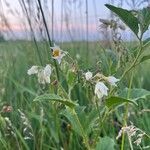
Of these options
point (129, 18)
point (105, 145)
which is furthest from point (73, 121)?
point (129, 18)

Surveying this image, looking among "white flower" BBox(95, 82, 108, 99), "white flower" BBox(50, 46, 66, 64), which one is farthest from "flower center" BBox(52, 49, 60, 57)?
"white flower" BBox(95, 82, 108, 99)

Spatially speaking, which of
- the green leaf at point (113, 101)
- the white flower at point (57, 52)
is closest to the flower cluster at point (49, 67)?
the white flower at point (57, 52)

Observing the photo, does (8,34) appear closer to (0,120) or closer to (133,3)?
(133,3)

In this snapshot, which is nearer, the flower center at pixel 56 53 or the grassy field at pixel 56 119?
the flower center at pixel 56 53

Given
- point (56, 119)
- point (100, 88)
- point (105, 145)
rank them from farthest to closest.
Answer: point (56, 119) → point (105, 145) → point (100, 88)

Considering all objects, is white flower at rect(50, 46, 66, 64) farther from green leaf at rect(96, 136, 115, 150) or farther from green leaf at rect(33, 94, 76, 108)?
green leaf at rect(96, 136, 115, 150)

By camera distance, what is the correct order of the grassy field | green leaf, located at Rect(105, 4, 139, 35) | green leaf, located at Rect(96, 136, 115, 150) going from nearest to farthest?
green leaf, located at Rect(105, 4, 139, 35)
green leaf, located at Rect(96, 136, 115, 150)
the grassy field

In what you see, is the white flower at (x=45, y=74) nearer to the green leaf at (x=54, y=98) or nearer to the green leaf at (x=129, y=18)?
the green leaf at (x=54, y=98)

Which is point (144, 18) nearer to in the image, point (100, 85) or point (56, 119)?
point (100, 85)

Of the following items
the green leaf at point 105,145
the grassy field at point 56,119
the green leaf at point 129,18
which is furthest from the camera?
the grassy field at point 56,119

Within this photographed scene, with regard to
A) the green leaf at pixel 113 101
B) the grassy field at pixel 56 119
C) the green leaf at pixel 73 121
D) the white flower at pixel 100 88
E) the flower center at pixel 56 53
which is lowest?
the grassy field at pixel 56 119

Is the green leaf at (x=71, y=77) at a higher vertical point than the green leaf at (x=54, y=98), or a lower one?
higher
